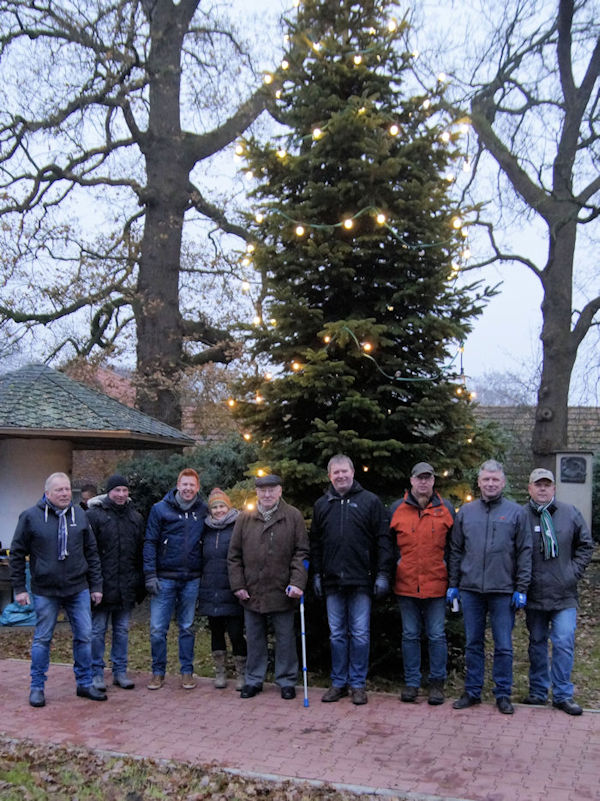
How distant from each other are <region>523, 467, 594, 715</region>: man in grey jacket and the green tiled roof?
6.17 m

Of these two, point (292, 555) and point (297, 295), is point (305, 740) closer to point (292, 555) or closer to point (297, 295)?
point (292, 555)

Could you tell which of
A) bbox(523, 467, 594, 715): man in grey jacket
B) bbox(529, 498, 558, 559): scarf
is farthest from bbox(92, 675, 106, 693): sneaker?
bbox(529, 498, 558, 559): scarf

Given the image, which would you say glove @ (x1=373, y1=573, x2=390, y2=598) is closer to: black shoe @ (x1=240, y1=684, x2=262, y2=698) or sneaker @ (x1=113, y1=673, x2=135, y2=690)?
black shoe @ (x1=240, y1=684, x2=262, y2=698)

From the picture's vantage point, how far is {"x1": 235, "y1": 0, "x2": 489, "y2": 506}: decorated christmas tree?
27.1 feet

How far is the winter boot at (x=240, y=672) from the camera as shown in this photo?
7496 millimetres

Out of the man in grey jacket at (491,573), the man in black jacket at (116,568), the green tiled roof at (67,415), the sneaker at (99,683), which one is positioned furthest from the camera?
the green tiled roof at (67,415)

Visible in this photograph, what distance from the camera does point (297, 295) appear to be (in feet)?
29.0

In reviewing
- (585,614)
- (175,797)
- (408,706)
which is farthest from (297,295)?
(585,614)

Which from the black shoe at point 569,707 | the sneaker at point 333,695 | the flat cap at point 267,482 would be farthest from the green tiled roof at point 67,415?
the black shoe at point 569,707

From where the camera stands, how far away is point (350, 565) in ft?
23.1

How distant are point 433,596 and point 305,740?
1621mm

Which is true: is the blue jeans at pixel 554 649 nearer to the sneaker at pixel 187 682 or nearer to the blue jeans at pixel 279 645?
the blue jeans at pixel 279 645

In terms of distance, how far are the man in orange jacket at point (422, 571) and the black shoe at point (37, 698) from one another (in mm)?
3070

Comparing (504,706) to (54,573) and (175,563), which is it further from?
(54,573)
